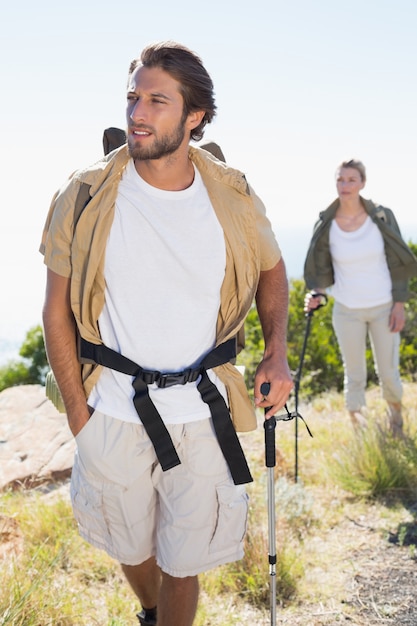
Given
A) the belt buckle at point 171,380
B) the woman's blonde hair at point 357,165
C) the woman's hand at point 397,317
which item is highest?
the woman's blonde hair at point 357,165

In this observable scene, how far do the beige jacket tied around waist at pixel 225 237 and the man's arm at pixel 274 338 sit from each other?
0.29 ft

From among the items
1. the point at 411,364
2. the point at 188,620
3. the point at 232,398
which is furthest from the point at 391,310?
the point at 411,364

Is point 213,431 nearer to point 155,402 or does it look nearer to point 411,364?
point 155,402

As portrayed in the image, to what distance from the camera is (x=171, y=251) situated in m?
2.70

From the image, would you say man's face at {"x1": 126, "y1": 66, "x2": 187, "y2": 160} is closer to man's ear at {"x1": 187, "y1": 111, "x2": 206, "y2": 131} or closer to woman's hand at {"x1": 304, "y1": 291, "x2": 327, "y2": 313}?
man's ear at {"x1": 187, "y1": 111, "x2": 206, "y2": 131}

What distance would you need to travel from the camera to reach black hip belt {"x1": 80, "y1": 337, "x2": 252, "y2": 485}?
106 inches

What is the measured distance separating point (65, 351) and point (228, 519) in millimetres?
909

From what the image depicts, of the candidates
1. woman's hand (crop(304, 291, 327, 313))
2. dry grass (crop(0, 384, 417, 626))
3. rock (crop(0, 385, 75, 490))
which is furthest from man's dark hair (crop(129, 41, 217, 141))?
woman's hand (crop(304, 291, 327, 313))

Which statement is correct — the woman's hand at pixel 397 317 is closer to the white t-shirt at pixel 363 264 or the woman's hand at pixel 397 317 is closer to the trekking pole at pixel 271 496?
the white t-shirt at pixel 363 264

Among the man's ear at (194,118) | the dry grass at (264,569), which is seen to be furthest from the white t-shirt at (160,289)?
the dry grass at (264,569)

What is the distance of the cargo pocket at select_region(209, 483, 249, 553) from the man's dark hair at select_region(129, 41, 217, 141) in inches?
57.9

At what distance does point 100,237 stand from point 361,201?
3.64 metres

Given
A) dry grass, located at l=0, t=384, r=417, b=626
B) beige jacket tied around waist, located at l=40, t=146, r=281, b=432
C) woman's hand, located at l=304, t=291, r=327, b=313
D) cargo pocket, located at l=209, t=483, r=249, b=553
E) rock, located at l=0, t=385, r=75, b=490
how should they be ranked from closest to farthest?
beige jacket tied around waist, located at l=40, t=146, r=281, b=432 < cargo pocket, located at l=209, t=483, r=249, b=553 < dry grass, located at l=0, t=384, r=417, b=626 < rock, located at l=0, t=385, r=75, b=490 < woman's hand, located at l=304, t=291, r=327, b=313

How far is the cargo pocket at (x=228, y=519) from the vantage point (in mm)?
2844
